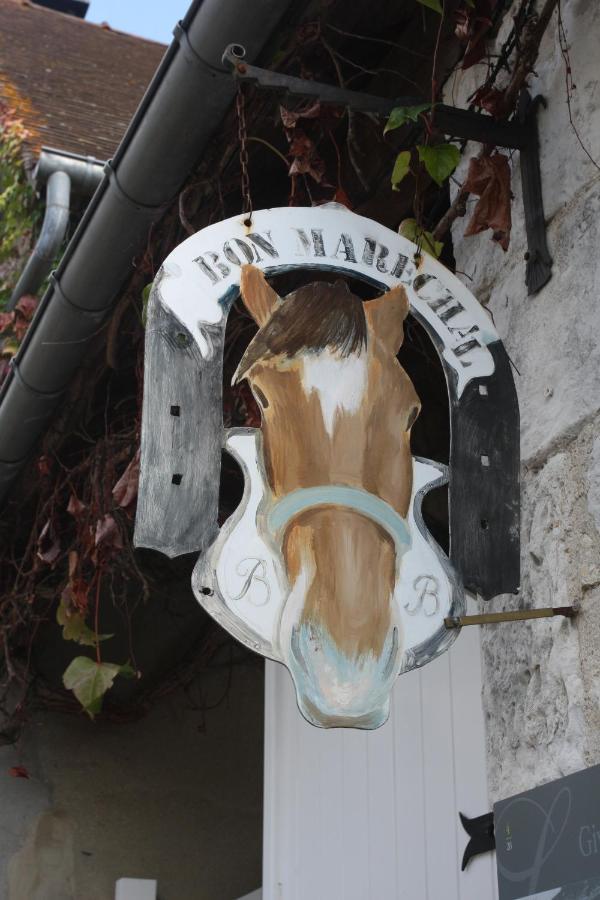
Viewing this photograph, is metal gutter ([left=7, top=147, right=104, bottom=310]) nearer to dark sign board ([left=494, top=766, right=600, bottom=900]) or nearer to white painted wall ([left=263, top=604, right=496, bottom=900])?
white painted wall ([left=263, top=604, right=496, bottom=900])

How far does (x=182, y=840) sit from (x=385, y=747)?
180 centimetres

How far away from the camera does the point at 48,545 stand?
3998 mm

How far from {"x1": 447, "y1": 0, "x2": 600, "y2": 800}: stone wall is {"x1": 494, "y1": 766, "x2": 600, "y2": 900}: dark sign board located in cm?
5

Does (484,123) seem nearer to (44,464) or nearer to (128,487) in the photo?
(128,487)

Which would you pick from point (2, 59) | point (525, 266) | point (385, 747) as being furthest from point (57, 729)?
point (2, 59)

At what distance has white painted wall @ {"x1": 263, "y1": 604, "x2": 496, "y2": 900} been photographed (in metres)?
2.66

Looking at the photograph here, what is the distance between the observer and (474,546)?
191 cm

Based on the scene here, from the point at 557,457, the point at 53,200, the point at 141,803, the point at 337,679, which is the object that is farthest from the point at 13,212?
the point at 337,679

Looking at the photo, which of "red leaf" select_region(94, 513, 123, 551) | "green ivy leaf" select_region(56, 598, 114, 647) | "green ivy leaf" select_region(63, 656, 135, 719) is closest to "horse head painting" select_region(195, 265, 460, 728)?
"red leaf" select_region(94, 513, 123, 551)

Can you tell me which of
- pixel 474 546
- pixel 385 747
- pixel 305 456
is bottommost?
pixel 385 747

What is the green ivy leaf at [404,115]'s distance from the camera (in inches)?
89.2

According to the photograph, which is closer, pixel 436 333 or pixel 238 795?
pixel 436 333

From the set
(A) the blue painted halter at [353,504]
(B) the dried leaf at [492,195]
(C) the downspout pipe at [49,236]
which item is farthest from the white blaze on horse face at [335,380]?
(C) the downspout pipe at [49,236]

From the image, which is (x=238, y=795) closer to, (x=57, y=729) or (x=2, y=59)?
(x=57, y=729)
